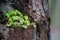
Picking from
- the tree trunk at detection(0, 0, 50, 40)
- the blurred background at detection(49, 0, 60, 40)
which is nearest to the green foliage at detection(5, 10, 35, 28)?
the tree trunk at detection(0, 0, 50, 40)

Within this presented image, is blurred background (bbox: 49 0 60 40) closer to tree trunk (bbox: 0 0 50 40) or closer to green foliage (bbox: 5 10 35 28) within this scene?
tree trunk (bbox: 0 0 50 40)

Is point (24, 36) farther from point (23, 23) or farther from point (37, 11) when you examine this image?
point (37, 11)

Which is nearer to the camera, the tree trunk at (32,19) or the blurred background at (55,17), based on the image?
the tree trunk at (32,19)

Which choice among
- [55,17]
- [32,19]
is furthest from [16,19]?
[55,17]

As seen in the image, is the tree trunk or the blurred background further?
the blurred background

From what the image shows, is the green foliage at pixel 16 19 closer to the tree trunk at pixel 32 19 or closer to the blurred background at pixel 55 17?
the tree trunk at pixel 32 19

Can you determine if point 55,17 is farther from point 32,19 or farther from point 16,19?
point 16,19

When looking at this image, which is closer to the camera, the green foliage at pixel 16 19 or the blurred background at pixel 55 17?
the green foliage at pixel 16 19

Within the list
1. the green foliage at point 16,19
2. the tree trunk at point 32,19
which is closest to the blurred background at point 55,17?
the tree trunk at point 32,19

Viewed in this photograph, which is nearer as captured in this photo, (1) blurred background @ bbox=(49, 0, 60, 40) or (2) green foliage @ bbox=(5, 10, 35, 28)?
(2) green foliage @ bbox=(5, 10, 35, 28)
